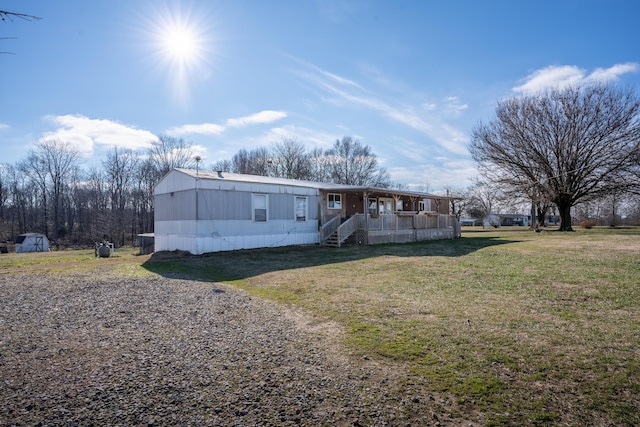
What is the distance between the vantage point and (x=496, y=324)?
500cm

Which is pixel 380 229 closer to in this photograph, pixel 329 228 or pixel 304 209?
pixel 329 228

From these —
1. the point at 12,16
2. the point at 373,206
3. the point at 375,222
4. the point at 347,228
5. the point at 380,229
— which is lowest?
the point at 380,229

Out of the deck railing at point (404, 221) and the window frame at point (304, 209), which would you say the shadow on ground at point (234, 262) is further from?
the deck railing at point (404, 221)

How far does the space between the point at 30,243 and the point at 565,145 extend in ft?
161

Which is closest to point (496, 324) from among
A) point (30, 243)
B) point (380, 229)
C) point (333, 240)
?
point (333, 240)

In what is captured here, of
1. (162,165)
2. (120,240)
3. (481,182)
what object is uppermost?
(162,165)

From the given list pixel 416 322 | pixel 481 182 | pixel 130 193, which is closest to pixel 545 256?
pixel 416 322

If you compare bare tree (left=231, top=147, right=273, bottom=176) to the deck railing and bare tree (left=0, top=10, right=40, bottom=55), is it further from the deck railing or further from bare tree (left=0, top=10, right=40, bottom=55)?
bare tree (left=0, top=10, right=40, bottom=55)

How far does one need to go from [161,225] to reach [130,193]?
3256 centimetres

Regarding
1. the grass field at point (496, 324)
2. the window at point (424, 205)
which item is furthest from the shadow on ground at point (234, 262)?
the window at point (424, 205)

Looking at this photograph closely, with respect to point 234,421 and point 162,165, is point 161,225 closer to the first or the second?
point 234,421

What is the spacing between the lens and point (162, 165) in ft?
150

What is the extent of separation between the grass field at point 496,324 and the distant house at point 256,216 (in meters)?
4.27

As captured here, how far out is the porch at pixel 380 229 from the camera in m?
18.9
